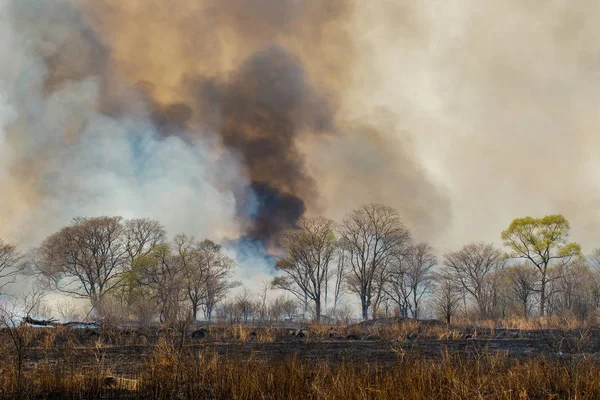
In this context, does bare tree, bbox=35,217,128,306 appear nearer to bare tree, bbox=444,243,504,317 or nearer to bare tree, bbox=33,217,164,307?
bare tree, bbox=33,217,164,307

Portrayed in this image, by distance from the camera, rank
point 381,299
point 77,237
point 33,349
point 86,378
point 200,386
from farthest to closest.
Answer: point 381,299, point 77,237, point 33,349, point 86,378, point 200,386

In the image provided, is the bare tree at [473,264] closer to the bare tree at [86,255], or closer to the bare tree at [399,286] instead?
the bare tree at [399,286]

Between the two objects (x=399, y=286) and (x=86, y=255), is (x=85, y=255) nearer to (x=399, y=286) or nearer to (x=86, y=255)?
(x=86, y=255)

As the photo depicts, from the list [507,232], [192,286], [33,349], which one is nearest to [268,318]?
[192,286]

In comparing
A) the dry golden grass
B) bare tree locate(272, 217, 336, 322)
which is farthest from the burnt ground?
bare tree locate(272, 217, 336, 322)

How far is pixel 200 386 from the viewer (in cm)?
748

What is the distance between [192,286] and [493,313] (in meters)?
34.8

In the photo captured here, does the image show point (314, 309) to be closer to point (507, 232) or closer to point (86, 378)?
point (507, 232)

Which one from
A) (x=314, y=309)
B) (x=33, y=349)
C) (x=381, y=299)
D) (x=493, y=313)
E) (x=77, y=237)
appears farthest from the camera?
A: (x=314, y=309)

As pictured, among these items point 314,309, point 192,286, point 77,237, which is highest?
point 77,237

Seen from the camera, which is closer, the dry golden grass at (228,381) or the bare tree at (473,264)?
the dry golden grass at (228,381)

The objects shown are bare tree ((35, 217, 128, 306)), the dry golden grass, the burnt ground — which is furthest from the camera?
bare tree ((35, 217, 128, 306))

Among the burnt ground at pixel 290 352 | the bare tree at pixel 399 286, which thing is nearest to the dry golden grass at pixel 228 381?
the burnt ground at pixel 290 352

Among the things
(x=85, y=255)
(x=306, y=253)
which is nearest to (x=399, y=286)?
(x=306, y=253)
